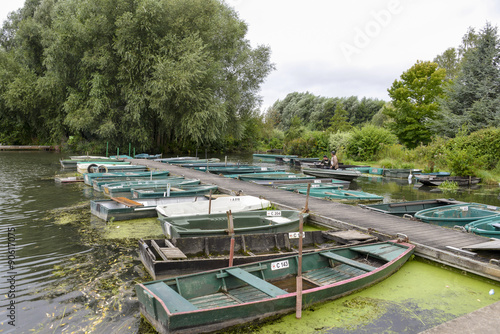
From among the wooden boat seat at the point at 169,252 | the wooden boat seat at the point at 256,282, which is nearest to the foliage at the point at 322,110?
the wooden boat seat at the point at 169,252

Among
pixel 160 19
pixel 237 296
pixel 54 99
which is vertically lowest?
pixel 237 296

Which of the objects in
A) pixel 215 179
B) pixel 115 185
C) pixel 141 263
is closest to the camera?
pixel 141 263

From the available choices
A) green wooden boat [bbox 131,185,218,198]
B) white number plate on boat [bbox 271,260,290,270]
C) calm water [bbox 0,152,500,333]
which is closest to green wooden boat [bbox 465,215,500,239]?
calm water [bbox 0,152,500,333]

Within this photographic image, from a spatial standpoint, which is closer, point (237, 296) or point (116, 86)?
point (237, 296)

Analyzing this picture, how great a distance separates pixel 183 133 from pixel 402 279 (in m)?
26.3

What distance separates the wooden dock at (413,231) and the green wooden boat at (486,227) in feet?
0.67

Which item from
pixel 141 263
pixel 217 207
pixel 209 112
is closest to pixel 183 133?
pixel 209 112

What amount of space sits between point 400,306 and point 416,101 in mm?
37240

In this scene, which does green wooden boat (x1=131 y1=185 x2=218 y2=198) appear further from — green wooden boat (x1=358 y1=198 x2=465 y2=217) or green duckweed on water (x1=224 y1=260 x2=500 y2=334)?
green duckweed on water (x1=224 y1=260 x2=500 y2=334)

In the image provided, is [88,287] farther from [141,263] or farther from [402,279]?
[402,279]

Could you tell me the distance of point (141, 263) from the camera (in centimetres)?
662

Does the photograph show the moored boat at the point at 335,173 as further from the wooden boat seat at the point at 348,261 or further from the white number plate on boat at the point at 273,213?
the wooden boat seat at the point at 348,261

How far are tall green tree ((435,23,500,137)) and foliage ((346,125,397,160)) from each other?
15.2 feet

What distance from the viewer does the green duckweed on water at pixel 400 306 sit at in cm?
453
